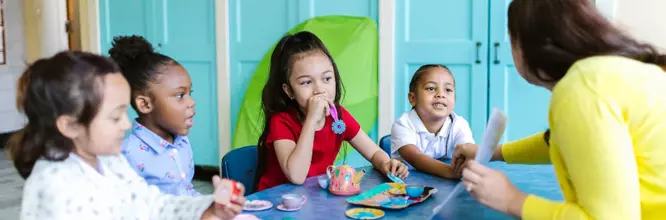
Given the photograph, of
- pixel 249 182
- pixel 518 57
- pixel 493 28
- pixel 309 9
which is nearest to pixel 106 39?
pixel 309 9

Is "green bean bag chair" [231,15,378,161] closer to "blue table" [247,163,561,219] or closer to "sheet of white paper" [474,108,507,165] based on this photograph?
"blue table" [247,163,561,219]

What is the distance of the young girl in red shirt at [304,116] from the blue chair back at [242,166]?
24 mm

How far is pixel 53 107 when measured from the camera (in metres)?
1.11

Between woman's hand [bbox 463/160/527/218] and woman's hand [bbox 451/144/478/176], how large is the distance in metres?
0.54

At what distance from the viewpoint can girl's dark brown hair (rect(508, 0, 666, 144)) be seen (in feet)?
3.48

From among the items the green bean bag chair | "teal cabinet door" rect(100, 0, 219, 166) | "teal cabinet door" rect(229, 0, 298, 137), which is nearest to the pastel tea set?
the green bean bag chair

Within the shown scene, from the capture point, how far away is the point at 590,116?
97cm

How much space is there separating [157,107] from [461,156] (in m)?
0.80

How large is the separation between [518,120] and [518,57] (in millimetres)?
2329

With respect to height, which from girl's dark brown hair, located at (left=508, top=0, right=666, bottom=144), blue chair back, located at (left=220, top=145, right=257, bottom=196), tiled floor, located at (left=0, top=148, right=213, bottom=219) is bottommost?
tiled floor, located at (left=0, top=148, right=213, bottom=219)

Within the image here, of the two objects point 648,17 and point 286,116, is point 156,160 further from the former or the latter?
point 648,17

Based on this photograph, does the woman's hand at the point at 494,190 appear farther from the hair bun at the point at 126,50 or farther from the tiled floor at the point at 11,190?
the tiled floor at the point at 11,190

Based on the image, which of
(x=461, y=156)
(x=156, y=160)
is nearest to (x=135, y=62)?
(x=156, y=160)

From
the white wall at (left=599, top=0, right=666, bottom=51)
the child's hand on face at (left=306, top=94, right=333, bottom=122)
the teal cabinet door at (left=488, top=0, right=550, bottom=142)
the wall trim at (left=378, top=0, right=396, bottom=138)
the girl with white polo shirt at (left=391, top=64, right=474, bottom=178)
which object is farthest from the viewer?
the wall trim at (left=378, top=0, right=396, bottom=138)
